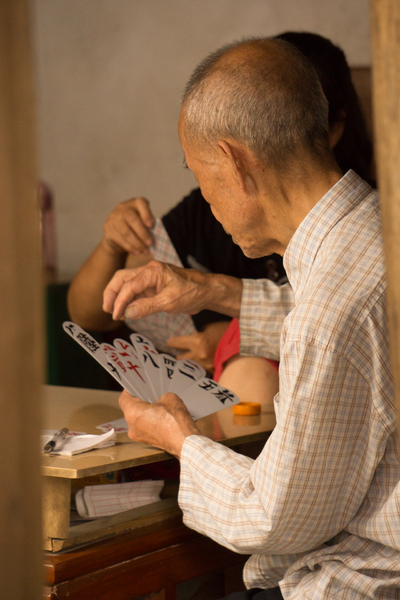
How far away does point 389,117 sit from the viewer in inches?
21.1

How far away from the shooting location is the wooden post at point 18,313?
50 cm

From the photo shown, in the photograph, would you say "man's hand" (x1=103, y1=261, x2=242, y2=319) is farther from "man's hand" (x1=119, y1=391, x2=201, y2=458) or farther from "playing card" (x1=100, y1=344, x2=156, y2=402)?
"man's hand" (x1=119, y1=391, x2=201, y2=458)

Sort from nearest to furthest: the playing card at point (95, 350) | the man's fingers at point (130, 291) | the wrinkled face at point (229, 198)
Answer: the wrinkled face at point (229, 198), the playing card at point (95, 350), the man's fingers at point (130, 291)

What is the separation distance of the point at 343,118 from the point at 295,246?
3.51 feet

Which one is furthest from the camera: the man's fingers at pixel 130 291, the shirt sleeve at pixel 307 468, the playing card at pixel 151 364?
the man's fingers at pixel 130 291

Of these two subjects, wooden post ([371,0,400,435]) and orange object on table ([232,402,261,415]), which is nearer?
wooden post ([371,0,400,435])

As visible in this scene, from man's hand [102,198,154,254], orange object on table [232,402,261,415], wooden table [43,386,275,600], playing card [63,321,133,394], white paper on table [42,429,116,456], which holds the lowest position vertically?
wooden table [43,386,275,600]

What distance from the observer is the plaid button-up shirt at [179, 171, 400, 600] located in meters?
0.92

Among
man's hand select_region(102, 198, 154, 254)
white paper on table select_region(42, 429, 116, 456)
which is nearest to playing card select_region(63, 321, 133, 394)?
white paper on table select_region(42, 429, 116, 456)

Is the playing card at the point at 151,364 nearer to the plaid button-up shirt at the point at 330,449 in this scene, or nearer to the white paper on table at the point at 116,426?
the white paper on table at the point at 116,426

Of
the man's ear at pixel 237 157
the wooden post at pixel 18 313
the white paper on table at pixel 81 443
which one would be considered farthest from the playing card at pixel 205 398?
the wooden post at pixel 18 313

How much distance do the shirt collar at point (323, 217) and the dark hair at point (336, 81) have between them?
85 centimetres

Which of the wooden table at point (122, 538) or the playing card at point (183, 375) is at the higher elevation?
the playing card at point (183, 375)

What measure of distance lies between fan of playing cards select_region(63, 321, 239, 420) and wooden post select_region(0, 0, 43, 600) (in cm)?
76
